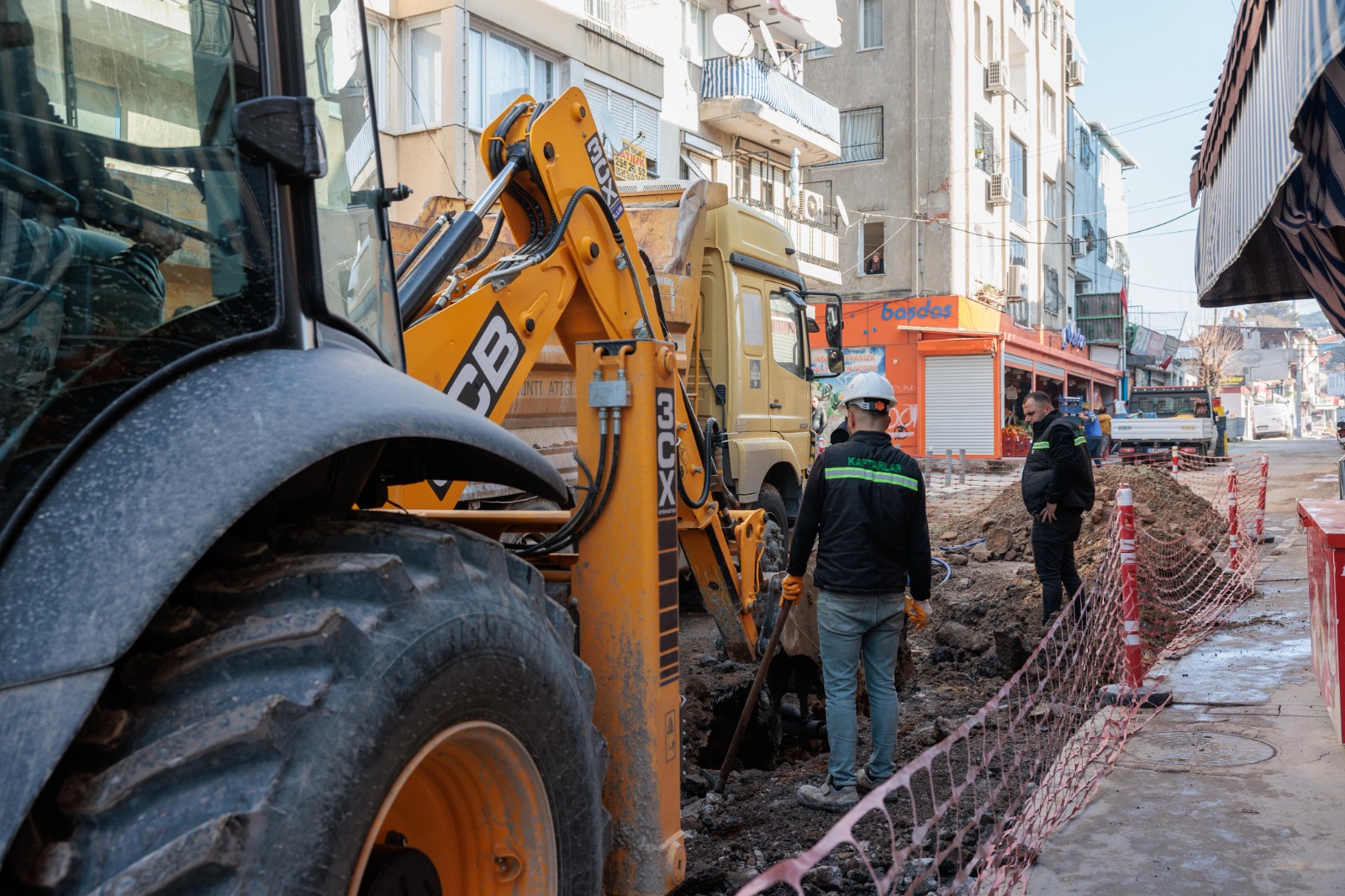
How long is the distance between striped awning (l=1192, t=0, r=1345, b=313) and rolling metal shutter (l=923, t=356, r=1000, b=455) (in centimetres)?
2564

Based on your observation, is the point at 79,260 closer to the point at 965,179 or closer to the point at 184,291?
the point at 184,291

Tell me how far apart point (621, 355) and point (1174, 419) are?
100 ft

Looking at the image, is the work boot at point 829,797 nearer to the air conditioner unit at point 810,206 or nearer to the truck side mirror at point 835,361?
the truck side mirror at point 835,361

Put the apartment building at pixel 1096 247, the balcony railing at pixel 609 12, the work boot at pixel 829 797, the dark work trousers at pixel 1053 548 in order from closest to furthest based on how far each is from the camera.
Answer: the work boot at pixel 829 797, the dark work trousers at pixel 1053 548, the balcony railing at pixel 609 12, the apartment building at pixel 1096 247

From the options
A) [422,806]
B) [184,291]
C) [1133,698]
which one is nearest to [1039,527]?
[1133,698]

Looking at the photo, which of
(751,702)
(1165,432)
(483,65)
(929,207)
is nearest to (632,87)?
(483,65)

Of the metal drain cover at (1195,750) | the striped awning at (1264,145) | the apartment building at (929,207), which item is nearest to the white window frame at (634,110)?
→ the apartment building at (929,207)

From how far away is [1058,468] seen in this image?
27.6ft

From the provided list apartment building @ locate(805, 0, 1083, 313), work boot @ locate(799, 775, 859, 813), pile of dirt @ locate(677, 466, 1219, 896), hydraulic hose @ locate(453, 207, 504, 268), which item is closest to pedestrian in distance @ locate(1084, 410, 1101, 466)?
apartment building @ locate(805, 0, 1083, 313)

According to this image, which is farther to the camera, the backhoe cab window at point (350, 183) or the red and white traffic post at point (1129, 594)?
the red and white traffic post at point (1129, 594)

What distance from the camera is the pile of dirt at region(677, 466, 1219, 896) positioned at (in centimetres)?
451

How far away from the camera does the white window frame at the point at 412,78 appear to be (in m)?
15.4

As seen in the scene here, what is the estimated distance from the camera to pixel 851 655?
17.1ft

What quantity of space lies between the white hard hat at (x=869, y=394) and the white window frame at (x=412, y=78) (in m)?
11.7
